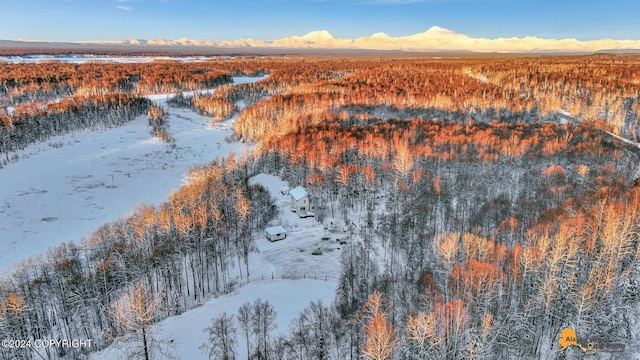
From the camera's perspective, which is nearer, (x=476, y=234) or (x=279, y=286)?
(x=279, y=286)

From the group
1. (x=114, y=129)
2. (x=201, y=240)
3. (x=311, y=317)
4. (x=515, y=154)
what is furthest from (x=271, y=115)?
(x=311, y=317)

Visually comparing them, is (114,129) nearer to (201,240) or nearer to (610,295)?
(201,240)

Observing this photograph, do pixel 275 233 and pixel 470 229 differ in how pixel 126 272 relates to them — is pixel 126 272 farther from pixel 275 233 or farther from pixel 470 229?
pixel 470 229

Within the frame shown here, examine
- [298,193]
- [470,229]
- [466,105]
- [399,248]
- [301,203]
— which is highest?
[466,105]

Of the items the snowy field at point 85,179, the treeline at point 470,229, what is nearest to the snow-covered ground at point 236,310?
the treeline at point 470,229

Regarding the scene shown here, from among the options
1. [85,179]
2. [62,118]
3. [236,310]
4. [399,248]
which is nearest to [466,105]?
[399,248]

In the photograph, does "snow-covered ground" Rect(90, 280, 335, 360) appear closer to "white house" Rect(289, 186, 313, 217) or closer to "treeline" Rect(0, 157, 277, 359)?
"treeline" Rect(0, 157, 277, 359)

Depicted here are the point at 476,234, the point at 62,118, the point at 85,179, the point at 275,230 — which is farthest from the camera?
the point at 62,118
